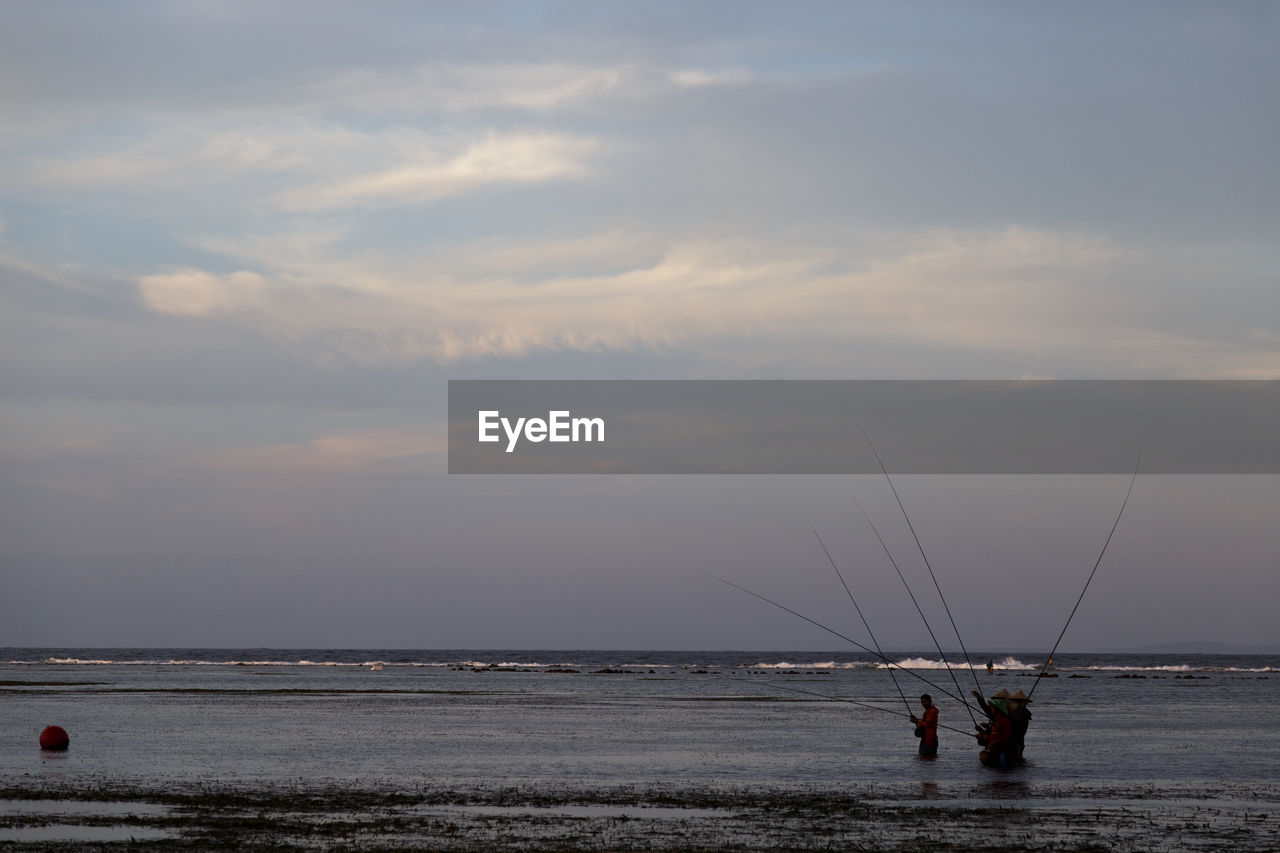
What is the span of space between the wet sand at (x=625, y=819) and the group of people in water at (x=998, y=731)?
4.29 m

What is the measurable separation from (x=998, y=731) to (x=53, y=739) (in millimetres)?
20530

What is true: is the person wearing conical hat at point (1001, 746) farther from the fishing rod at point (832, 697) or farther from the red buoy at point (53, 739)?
the red buoy at point (53, 739)

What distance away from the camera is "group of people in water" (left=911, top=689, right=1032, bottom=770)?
1057 inches

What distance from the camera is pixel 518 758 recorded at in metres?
27.3

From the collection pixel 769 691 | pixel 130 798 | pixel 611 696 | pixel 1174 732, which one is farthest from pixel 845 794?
pixel 769 691

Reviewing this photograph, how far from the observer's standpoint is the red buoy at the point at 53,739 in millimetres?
27750

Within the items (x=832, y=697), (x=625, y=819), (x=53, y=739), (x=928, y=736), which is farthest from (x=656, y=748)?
(x=832, y=697)

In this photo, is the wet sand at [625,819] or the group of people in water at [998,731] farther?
the group of people in water at [998,731]

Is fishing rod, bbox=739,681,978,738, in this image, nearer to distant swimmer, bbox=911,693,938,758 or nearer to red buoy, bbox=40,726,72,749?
distant swimmer, bbox=911,693,938,758

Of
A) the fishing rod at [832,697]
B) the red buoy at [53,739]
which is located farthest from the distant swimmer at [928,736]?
the red buoy at [53,739]

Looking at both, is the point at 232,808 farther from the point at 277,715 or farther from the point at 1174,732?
the point at 1174,732

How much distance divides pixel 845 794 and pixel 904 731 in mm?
15816

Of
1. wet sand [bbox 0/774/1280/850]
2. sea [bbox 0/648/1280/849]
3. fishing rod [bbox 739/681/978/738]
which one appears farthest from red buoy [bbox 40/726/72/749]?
fishing rod [bbox 739/681/978/738]

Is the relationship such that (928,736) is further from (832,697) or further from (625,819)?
(832,697)
